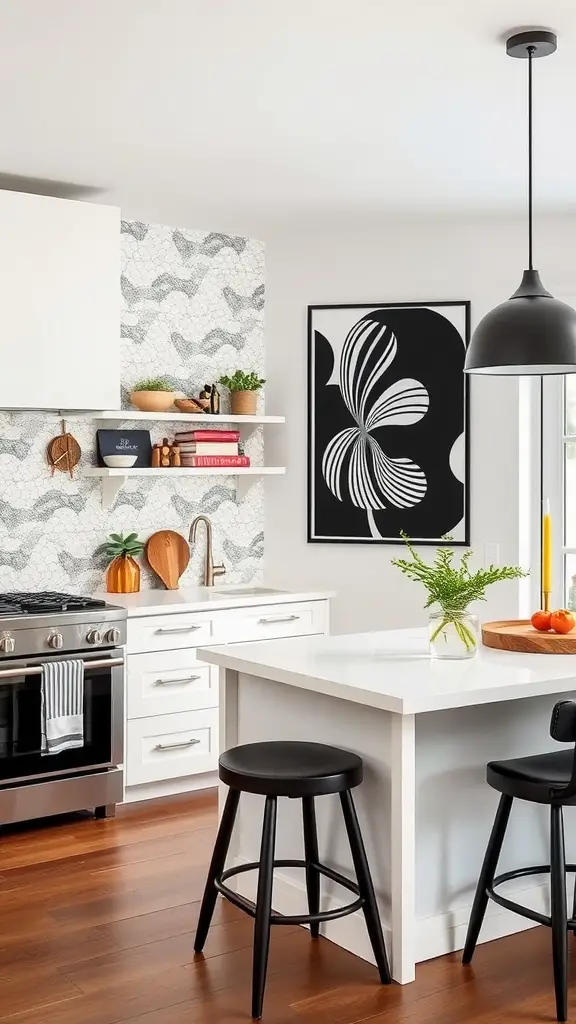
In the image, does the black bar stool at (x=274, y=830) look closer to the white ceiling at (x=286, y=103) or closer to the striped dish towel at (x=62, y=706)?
the striped dish towel at (x=62, y=706)

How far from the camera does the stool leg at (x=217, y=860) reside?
2.98 m

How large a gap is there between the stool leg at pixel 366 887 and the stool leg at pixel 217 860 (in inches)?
12.6

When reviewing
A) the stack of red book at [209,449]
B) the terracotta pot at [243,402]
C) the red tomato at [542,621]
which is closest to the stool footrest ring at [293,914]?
the red tomato at [542,621]

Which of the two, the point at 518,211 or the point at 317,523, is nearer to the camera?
the point at 518,211

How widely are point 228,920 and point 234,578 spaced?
2437mm

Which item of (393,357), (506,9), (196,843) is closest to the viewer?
(506,9)

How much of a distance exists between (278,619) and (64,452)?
1.23m

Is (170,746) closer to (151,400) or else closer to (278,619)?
(278,619)

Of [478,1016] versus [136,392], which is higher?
[136,392]

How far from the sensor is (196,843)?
4.00m

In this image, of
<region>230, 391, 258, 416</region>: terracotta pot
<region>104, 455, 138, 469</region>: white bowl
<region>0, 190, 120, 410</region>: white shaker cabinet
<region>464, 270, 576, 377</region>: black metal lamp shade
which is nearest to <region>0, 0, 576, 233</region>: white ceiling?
<region>0, 190, 120, 410</region>: white shaker cabinet

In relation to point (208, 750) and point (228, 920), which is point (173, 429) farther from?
point (228, 920)

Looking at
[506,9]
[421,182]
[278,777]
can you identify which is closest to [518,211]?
[421,182]

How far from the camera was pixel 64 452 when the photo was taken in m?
4.89
